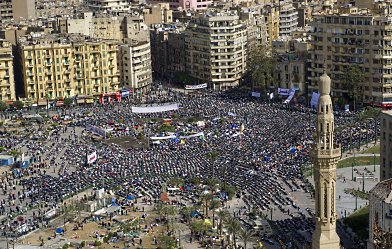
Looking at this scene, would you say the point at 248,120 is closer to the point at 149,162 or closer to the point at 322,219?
the point at 149,162

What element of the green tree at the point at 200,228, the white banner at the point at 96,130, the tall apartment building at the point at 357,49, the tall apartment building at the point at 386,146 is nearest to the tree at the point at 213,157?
the green tree at the point at 200,228

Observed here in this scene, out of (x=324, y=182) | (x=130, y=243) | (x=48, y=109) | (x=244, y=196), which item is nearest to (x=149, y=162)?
(x=244, y=196)

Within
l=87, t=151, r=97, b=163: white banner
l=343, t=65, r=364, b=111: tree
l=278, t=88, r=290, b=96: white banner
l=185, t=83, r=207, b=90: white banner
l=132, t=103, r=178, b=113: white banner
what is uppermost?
l=343, t=65, r=364, b=111: tree

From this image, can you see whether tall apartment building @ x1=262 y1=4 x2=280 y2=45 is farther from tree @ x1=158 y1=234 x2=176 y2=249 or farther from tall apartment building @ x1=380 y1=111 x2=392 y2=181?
tree @ x1=158 y1=234 x2=176 y2=249

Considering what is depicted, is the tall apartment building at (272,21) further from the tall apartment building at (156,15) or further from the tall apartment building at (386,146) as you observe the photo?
the tall apartment building at (386,146)

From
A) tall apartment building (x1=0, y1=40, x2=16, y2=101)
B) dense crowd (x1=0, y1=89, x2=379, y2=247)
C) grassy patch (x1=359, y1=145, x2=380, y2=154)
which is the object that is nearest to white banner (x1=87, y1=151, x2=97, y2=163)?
dense crowd (x1=0, y1=89, x2=379, y2=247)

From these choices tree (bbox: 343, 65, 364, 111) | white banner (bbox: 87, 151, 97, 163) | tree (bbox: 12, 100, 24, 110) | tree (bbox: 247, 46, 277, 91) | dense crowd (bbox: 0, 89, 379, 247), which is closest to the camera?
dense crowd (bbox: 0, 89, 379, 247)
